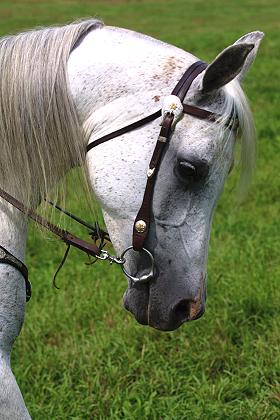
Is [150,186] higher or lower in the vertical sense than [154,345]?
higher

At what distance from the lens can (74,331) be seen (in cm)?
397

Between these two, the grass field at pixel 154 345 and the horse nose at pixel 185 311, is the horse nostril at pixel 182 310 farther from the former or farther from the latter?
the grass field at pixel 154 345

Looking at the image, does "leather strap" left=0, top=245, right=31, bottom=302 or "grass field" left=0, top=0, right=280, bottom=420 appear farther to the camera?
"grass field" left=0, top=0, right=280, bottom=420

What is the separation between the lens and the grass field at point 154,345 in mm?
3328

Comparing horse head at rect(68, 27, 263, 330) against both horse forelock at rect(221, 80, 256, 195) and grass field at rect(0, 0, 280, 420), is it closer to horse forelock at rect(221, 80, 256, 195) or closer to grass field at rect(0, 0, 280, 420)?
horse forelock at rect(221, 80, 256, 195)

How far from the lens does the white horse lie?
204 centimetres

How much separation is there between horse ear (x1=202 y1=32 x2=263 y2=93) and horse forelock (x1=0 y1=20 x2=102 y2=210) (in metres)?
0.42

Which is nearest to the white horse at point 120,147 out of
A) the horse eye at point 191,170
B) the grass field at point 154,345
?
the horse eye at point 191,170

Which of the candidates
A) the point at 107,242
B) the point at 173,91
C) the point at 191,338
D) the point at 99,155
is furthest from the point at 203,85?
the point at 191,338

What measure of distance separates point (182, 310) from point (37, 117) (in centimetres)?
70

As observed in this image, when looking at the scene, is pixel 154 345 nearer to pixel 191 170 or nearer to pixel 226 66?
pixel 191 170

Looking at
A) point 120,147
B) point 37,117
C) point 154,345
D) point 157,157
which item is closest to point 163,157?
point 157,157

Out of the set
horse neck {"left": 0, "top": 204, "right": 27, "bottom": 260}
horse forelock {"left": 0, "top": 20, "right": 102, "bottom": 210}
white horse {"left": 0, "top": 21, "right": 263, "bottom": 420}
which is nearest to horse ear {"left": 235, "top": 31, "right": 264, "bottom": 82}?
white horse {"left": 0, "top": 21, "right": 263, "bottom": 420}

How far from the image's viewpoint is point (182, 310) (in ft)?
7.05
